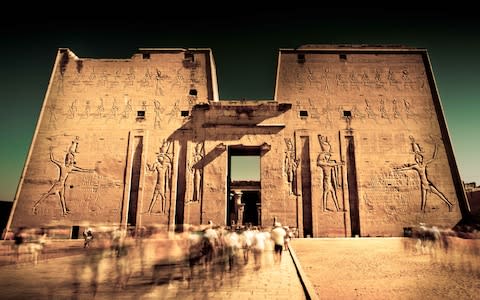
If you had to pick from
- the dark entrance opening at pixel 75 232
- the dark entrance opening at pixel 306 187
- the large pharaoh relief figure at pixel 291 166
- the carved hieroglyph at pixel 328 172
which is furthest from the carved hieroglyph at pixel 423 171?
the dark entrance opening at pixel 75 232

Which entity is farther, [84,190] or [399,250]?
[84,190]

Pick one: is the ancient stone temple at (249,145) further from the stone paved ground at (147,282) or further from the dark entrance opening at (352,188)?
the stone paved ground at (147,282)

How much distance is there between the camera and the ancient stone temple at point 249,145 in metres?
14.1

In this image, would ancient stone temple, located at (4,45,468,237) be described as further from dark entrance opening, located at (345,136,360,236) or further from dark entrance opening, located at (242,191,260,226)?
dark entrance opening, located at (242,191,260,226)

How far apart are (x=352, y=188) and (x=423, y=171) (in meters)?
3.84

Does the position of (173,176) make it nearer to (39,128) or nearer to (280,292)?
(39,128)

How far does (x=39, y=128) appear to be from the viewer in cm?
1557

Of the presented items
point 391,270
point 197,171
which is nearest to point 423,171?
point 391,270

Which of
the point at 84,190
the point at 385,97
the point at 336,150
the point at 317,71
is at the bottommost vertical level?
the point at 84,190

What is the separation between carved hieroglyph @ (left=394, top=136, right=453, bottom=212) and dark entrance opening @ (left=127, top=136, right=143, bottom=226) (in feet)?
44.4

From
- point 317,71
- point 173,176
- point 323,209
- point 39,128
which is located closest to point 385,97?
point 317,71

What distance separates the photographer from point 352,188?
14539 mm

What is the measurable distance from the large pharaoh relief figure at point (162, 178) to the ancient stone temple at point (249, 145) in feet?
0.17

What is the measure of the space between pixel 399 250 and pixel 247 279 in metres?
6.17
